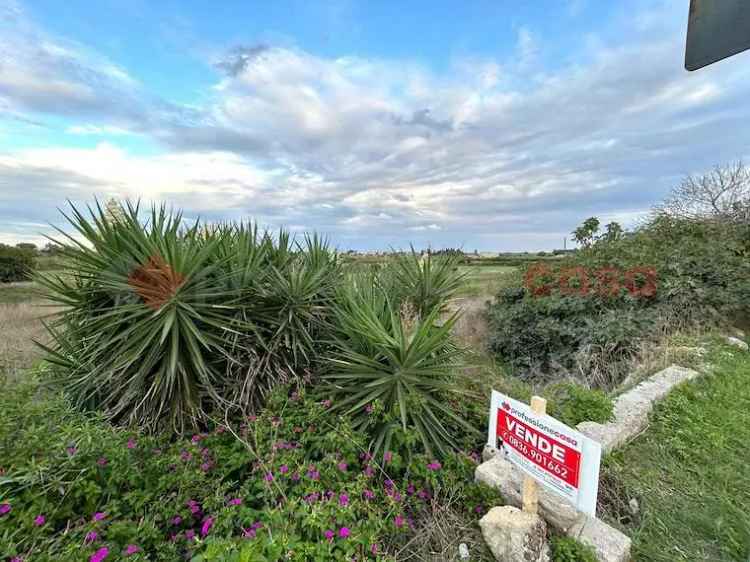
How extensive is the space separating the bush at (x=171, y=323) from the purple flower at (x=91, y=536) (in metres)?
1.09

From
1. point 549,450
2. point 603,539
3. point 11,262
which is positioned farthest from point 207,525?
point 11,262

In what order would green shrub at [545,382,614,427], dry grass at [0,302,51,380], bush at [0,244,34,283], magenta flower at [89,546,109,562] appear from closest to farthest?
1. magenta flower at [89,546,109,562]
2. green shrub at [545,382,614,427]
3. dry grass at [0,302,51,380]
4. bush at [0,244,34,283]

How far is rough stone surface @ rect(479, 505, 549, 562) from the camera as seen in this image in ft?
5.48

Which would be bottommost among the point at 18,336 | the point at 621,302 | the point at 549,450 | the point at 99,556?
the point at 18,336

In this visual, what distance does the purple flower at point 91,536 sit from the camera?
1.44m

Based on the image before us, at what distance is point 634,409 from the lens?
10.0 ft

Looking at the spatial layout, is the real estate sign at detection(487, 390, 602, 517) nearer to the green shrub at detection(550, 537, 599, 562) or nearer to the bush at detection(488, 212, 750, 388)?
the green shrub at detection(550, 537, 599, 562)

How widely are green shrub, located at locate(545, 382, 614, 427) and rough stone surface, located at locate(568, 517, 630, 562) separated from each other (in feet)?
3.65

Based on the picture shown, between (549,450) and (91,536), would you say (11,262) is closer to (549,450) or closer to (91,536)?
(91,536)

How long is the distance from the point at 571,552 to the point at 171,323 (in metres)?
2.93

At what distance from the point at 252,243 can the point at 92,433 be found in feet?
6.81

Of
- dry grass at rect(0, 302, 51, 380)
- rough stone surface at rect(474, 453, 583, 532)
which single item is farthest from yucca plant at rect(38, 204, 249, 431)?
rough stone surface at rect(474, 453, 583, 532)

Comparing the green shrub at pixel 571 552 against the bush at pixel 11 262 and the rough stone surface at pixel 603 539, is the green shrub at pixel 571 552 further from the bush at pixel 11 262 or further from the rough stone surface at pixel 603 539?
the bush at pixel 11 262

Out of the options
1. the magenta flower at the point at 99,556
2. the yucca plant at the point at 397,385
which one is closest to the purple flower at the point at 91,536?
the magenta flower at the point at 99,556
